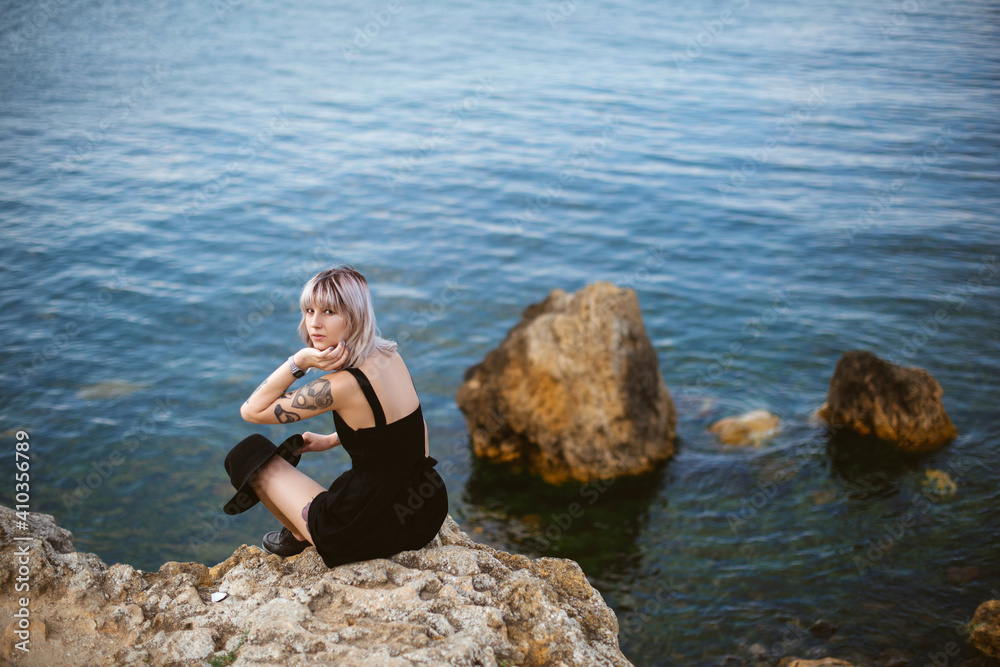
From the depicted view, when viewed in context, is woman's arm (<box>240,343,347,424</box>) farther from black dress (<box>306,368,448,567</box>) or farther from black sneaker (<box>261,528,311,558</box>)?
black sneaker (<box>261,528,311,558</box>)

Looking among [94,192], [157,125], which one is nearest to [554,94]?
[157,125]

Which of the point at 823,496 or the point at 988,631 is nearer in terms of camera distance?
the point at 988,631

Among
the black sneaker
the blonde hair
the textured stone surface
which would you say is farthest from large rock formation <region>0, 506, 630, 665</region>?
the textured stone surface

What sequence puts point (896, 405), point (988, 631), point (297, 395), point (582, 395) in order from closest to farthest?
point (297, 395) → point (988, 631) → point (582, 395) → point (896, 405)

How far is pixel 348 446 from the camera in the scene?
537 cm

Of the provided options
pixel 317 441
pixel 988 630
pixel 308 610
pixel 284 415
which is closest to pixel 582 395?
pixel 988 630

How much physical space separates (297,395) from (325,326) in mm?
525

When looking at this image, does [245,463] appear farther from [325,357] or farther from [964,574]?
[964,574]

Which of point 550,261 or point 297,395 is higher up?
point 297,395

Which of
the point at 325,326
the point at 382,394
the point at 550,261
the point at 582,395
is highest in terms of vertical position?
the point at 325,326

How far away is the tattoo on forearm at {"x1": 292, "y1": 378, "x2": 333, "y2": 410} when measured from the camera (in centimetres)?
506

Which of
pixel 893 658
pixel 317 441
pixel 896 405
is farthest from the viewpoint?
pixel 896 405

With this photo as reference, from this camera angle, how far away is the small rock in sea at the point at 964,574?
9.15 meters

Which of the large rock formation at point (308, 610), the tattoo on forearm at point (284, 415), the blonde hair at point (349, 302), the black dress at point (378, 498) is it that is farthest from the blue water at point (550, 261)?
the blonde hair at point (349, 302)
